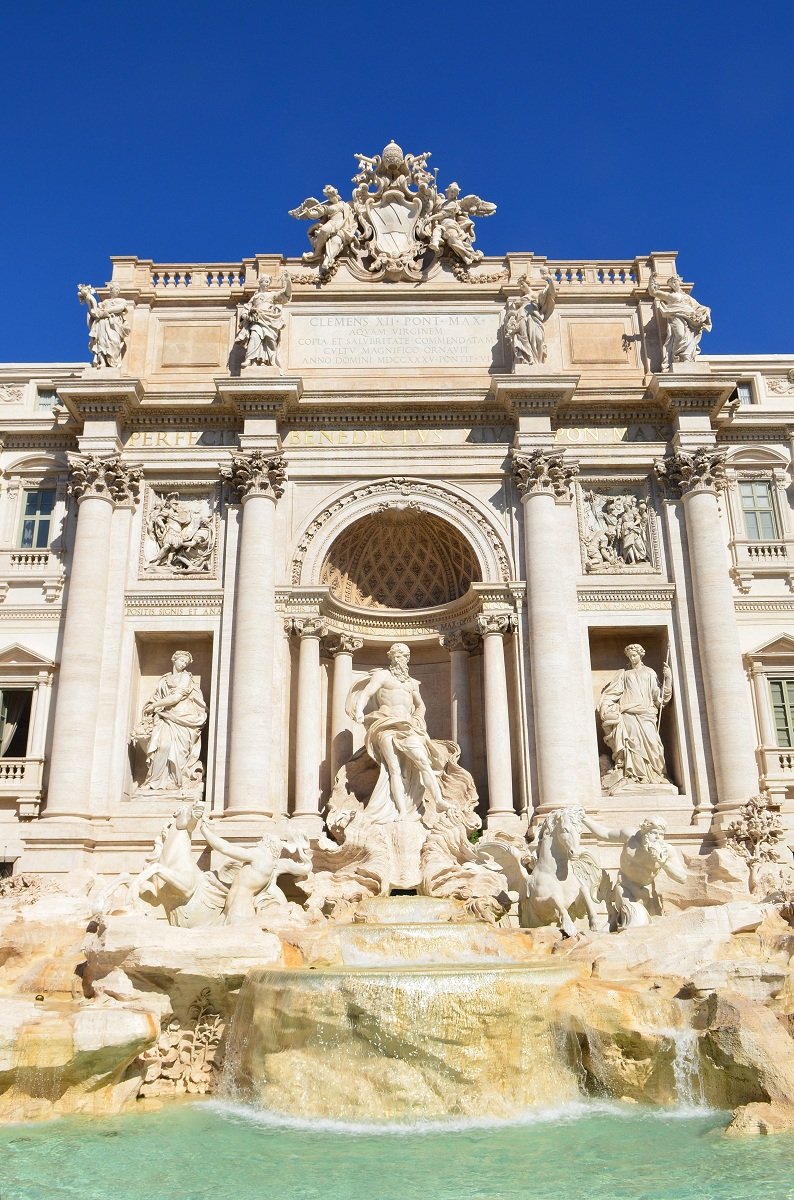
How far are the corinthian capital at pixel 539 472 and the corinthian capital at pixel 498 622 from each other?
2.81 meters

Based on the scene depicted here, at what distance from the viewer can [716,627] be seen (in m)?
20.5

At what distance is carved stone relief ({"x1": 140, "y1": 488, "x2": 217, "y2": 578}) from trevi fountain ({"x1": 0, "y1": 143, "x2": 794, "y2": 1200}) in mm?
76

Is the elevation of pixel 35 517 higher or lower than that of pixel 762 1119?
higher

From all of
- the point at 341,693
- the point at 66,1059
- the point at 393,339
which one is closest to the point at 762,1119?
the point at 66,1059

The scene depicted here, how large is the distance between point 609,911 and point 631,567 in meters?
8.67

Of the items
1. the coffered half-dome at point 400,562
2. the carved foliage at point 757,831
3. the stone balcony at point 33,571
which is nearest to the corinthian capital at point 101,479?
the stone balcony at point 33,571

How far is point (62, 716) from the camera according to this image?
1989 cm

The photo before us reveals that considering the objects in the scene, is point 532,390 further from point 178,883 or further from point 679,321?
point 178,883

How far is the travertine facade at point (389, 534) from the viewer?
2014cm

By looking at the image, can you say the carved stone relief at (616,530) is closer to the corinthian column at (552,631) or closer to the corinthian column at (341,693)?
the corinthian column at (552,631)

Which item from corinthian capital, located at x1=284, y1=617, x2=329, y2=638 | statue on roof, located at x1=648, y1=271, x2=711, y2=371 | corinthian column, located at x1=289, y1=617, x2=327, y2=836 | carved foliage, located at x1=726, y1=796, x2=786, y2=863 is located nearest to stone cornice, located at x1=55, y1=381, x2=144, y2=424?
corinthian capital, located at x1=284, y1=617, x2=329, y2=638

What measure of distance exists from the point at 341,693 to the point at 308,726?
5.91ft

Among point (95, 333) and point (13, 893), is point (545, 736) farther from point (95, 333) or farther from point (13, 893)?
point (95, 333)

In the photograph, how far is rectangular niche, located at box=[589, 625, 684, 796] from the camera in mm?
20875
